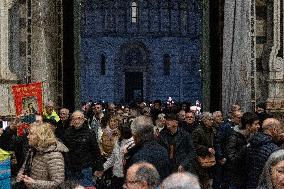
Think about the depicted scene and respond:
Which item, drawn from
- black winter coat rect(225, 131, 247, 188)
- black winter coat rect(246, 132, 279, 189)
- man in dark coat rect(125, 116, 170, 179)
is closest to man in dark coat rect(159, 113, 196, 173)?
black winter coat rect(225, 131, 247, 188)

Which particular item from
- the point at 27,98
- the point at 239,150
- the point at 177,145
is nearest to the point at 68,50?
the point at 27,98

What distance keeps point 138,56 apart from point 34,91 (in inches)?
1890

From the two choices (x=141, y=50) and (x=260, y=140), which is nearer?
(x=260, y=140)

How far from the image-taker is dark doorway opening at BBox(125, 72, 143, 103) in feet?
193

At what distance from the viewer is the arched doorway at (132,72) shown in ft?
194

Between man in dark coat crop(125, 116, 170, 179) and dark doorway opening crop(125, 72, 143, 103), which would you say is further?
dark doorway opening crop(125, 72, 143, 103)

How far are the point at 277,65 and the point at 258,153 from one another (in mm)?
7904

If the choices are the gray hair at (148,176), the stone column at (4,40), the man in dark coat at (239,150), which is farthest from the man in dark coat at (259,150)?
the stone column at (4,40)

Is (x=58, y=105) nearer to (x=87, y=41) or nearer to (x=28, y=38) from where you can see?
(x=28, y=38)

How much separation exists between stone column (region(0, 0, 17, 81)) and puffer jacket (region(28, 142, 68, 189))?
22.6ft

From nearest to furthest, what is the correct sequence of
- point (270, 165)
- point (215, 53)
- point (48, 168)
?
point (270, 165), point (48, 168), point (215, 53)

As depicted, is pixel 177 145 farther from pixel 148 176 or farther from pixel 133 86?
pixel 133 86

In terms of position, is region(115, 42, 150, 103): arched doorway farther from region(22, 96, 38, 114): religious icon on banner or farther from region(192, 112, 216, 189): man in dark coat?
region(192, 112, 216, 189): man in dark coat

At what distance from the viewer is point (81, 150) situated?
361 inches
